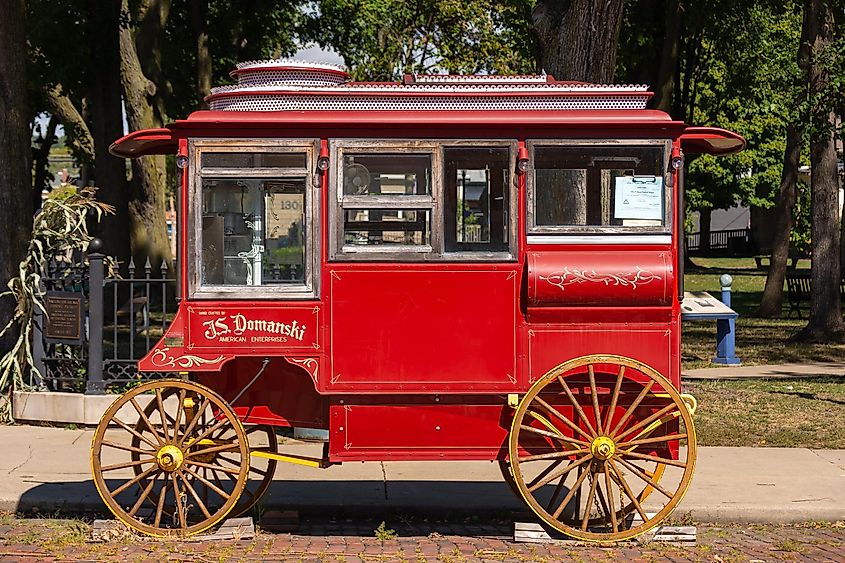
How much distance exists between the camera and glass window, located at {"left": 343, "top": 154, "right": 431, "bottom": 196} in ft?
25.5

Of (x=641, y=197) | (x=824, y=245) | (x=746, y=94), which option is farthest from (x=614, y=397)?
(x=746, y=94)

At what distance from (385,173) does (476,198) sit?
0.63 m

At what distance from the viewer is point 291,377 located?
825 centimetres

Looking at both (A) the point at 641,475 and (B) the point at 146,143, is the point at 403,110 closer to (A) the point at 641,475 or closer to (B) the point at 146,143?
(B) the point at 146,143

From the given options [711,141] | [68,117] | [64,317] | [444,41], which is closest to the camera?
[711,141]

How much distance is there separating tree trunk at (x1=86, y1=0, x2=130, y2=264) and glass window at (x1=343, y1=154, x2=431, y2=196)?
1624 cm

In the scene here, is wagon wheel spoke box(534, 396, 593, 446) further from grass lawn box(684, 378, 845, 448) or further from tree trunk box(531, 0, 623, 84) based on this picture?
tree trunk box(531, 0, 623, 84)

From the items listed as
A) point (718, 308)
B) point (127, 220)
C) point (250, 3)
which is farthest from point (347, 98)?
point (250, 3)

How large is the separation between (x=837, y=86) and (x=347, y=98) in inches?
525

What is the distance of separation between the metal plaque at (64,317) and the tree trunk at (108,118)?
11.1m

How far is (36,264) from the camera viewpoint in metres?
12.5

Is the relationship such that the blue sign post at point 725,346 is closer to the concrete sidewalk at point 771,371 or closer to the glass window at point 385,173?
the concrete sidewalk at point 771,371

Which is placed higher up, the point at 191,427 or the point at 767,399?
the point at 191,427

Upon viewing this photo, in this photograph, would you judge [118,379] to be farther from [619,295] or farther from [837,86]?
[837,86]
